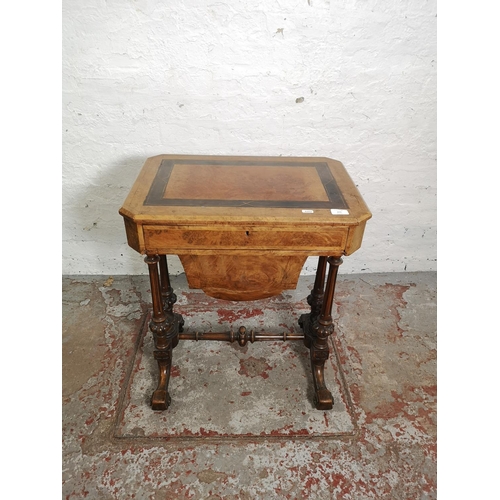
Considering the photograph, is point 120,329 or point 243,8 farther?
point 120,329

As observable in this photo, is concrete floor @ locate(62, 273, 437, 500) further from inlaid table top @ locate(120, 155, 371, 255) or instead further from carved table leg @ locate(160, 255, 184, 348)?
inlaid table top @ locate(120, 155, 371, 255)

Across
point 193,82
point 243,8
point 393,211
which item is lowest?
point 393,211

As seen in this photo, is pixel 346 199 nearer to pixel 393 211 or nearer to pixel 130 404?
pixel 393 211

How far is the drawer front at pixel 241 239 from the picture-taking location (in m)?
1.86

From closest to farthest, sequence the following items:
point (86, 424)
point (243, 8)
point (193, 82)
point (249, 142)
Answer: point (86, 424) → point (243, 8) → point (193, 82) → point (249, 142)

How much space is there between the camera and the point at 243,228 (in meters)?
1.85

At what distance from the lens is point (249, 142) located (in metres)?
2.78

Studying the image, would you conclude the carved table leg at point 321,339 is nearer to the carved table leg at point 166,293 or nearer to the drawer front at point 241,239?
the drawer front at point 241,239

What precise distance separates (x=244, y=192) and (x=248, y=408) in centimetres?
121

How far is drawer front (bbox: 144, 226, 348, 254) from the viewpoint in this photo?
1857 mm

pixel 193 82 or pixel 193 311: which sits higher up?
pixel 193 82

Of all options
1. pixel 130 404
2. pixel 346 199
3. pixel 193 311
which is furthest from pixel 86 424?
pixel 346 199

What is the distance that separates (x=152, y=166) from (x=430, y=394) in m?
2.10

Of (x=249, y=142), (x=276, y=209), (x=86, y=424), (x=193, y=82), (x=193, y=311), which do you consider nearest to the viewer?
(x=276, y=209)
